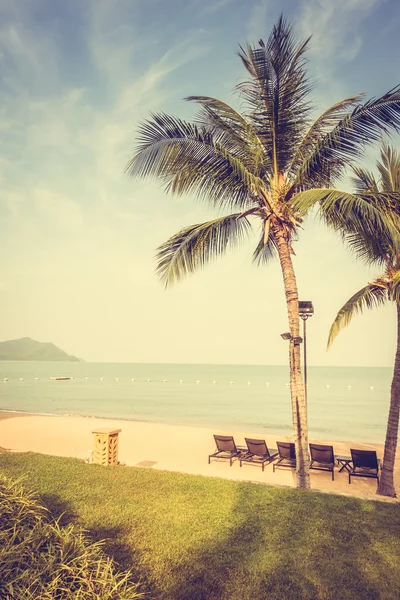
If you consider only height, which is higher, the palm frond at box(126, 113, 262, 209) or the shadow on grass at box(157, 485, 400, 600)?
the palm frond at box(126, 113, 262, 209)

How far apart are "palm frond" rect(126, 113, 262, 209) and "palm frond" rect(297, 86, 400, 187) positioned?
3.89 feet

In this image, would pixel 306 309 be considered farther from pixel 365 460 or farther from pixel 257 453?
pixel 257 453

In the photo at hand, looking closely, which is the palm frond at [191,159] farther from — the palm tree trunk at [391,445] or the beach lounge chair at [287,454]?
the beach lounge chair at [287,454]

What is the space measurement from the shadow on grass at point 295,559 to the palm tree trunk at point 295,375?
1.59 metres

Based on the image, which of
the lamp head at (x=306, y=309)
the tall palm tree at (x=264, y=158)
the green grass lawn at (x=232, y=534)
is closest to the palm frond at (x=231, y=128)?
the tall palm tree at (x=264, y=158)

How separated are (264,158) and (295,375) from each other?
476cm

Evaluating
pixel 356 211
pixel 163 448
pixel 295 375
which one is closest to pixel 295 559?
pixel 295 375

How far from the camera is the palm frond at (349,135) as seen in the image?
779 cm

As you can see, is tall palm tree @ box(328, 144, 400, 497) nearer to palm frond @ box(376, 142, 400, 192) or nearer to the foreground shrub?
palm frond @ box(376, 142, 400, 192)

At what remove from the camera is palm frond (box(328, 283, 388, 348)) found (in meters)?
11.0

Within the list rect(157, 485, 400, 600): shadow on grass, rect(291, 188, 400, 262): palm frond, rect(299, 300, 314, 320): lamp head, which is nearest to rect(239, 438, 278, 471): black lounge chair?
rect(299, 300, 314, 320): lamp head

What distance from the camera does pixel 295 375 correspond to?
28.2 feet

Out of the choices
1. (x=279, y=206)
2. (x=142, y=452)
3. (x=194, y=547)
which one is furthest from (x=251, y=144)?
(x=142, y=452)

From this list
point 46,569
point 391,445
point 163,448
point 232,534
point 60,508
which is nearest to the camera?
point 46,569
